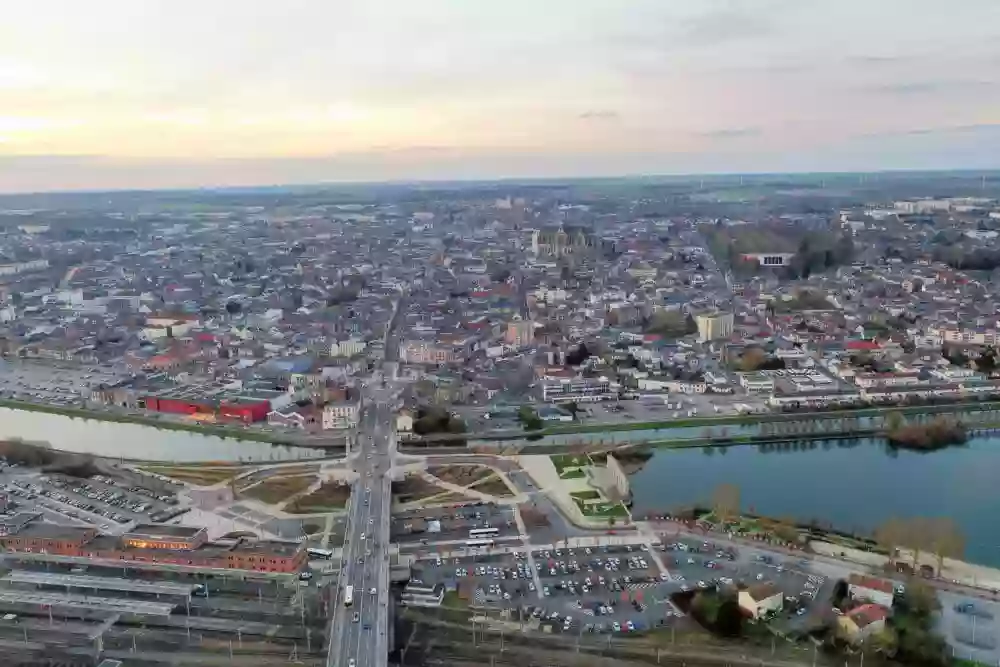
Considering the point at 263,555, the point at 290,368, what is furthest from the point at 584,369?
the point at 263,555

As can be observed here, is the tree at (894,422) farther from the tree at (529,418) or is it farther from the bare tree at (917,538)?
the tree at (529,418)

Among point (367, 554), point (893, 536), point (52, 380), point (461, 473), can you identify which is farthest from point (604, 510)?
point (52, 380)

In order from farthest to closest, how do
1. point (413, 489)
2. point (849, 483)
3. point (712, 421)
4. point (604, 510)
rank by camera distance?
point (712, 421) < point (849, 483) < point (413, 489) < point (604, 510)

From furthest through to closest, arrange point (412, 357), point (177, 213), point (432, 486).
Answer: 1. point (177, 213)
2. point (412, 357)
3. point (432, 486)

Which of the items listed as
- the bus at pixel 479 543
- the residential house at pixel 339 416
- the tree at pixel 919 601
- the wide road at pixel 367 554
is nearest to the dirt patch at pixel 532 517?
the bus at pixel 479 543

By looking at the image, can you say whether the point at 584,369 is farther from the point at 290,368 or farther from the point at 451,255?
the point at 451,255

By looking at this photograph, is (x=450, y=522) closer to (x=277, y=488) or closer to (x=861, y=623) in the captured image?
(x=277, y=488)
